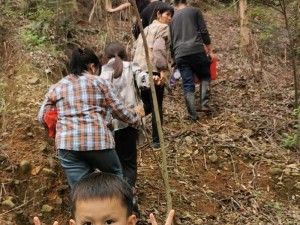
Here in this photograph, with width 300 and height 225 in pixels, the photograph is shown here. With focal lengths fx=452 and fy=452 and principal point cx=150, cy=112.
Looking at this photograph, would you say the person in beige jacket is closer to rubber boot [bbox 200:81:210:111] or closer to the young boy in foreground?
rubber boot [bbox 200:81:210:111]

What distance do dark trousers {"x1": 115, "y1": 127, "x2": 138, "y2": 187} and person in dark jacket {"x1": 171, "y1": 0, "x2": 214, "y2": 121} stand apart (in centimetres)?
224

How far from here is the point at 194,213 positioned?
15.1 ft

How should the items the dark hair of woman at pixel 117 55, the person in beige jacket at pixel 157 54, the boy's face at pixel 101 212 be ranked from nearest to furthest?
the boy's face at pixel 101 212, the dark hair of woman at pixel 117 55, the person in beige jacket at pixel 157 54

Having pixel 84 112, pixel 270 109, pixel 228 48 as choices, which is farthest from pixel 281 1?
pixel 84 112

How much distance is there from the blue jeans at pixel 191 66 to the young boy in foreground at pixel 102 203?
4.55m

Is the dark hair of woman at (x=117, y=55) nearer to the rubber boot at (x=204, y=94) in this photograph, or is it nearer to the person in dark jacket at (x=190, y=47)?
the person in dark jacket at (x=190, y=47)

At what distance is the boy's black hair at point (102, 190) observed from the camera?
1779mm

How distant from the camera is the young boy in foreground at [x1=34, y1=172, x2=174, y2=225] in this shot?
1713 mm

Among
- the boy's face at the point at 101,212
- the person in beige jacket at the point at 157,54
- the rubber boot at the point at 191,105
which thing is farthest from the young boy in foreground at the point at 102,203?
the rubber boot at the point at 191,105

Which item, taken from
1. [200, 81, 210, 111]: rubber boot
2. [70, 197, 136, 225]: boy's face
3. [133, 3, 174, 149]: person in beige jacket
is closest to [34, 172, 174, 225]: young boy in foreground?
[70, 197, 136, 225]: boy's face

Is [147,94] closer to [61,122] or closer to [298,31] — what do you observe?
[61,122]

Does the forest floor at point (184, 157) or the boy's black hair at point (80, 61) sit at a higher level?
the boy's black hair at point (80, 61)

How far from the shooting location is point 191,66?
6.35 metres

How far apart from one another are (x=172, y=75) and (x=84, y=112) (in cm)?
448
